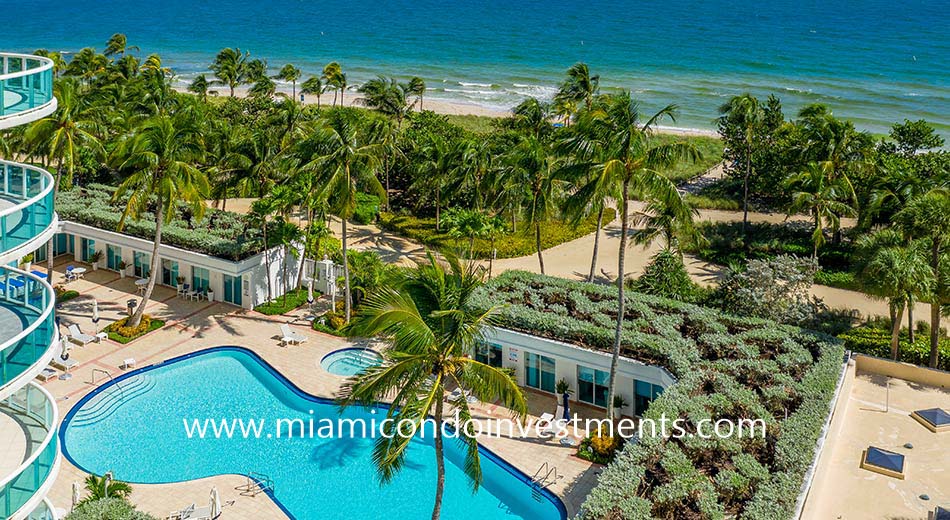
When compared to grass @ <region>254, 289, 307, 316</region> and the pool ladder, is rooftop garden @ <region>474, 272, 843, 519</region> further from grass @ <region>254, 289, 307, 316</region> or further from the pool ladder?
grass @ <region>254, 289, 307, 316</region>

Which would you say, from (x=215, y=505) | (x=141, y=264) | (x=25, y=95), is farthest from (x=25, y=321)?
(x=141, y=264)

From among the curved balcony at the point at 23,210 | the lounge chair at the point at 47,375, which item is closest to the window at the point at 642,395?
the curved balcony at the point at 23,210

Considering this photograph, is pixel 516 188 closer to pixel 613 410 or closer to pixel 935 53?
pixel 613 410

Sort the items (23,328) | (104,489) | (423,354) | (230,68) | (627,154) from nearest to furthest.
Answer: (23,328)
(423,354)
(104,489)
(627,154)
(230,68)

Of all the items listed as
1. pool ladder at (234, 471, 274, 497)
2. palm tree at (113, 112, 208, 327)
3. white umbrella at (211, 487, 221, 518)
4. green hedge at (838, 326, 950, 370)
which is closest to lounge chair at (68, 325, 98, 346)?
palm tree at (113, 112, 208, 327)

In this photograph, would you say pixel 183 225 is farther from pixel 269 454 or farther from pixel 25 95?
pixel 25 95

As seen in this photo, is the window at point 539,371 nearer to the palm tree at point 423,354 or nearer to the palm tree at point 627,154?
the palm tree at point 627,154
